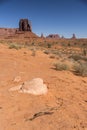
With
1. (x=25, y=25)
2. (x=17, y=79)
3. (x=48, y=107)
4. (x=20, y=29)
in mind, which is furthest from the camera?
(x=20, y=29)

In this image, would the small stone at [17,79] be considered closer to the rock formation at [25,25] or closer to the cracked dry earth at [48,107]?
the cracked dry earth at [48,107]

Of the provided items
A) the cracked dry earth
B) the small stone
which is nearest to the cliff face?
the small stone

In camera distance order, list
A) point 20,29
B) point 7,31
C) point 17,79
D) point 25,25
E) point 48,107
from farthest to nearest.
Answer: point 20,29
point 25,25
point 7,31
point 17,79
point 48,107

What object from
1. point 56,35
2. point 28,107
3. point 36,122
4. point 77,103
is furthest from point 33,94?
point 56,35

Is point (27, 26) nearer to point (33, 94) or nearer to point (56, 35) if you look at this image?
point (56, 35)

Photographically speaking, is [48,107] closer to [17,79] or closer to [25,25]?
[17,79]

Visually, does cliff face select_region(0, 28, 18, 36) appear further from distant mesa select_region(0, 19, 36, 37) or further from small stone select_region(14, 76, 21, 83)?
small stone select_region(14, 76, 21, 83)

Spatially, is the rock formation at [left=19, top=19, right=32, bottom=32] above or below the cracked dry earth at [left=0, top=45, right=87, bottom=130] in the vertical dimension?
above

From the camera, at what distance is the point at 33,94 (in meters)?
7.71

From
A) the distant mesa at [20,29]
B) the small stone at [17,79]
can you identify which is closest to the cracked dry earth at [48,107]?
the small stone at [17,79]

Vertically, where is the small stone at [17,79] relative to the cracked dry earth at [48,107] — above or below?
above

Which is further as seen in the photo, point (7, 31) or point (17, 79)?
point (7, 31)

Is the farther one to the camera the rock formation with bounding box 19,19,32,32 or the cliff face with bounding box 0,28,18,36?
the rock formation with bounding box 19,19,32,32

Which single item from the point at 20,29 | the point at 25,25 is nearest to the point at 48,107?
the point at 25,25
